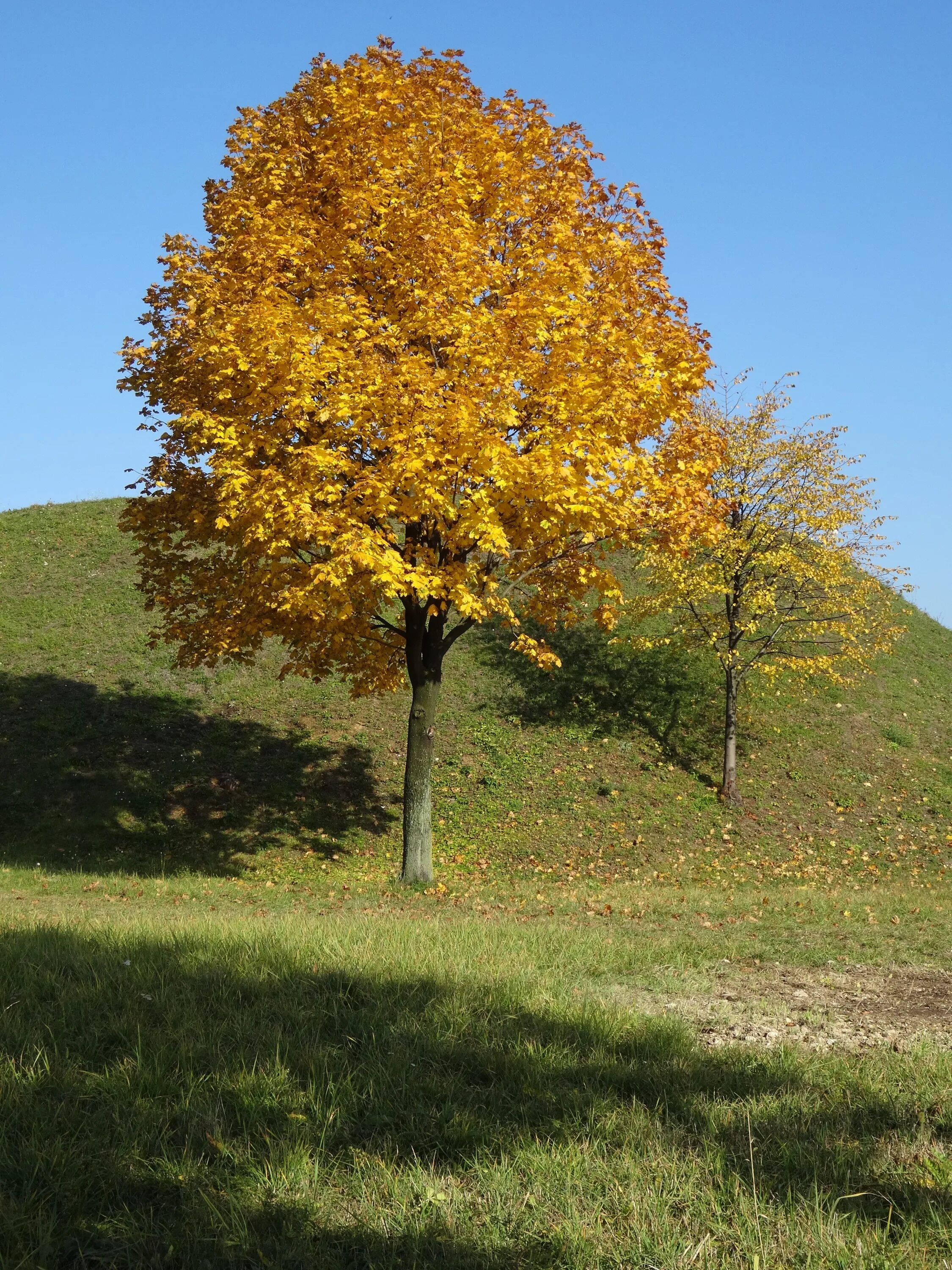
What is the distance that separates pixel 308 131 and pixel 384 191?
7.31ft

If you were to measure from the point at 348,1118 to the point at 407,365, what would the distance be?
26.3ft

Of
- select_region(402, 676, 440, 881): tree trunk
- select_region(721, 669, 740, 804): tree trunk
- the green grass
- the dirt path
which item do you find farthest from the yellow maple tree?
select_region(721, 669, 740, 804): tree trunk

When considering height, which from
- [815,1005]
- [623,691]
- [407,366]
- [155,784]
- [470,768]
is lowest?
[155,784]

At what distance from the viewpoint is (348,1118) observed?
429cm

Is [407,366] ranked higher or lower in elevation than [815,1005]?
higher

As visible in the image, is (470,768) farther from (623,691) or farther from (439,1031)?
(439,1031)

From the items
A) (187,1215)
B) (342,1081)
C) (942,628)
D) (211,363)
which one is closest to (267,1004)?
(342,1081)

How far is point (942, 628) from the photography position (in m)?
32.9

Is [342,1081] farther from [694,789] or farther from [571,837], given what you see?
[694,789]

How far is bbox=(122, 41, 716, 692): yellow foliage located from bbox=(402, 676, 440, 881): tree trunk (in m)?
1.78

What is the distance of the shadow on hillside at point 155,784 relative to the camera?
55.6ft

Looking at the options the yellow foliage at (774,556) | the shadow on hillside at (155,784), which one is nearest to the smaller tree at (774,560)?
the yellow foliage at (774,556)

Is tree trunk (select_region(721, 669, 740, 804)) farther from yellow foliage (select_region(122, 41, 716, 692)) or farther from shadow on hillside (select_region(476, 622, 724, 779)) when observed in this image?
yellow foliage (select_region(122, 41, 716, 692))

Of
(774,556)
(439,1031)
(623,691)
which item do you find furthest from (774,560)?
(439,1031)
